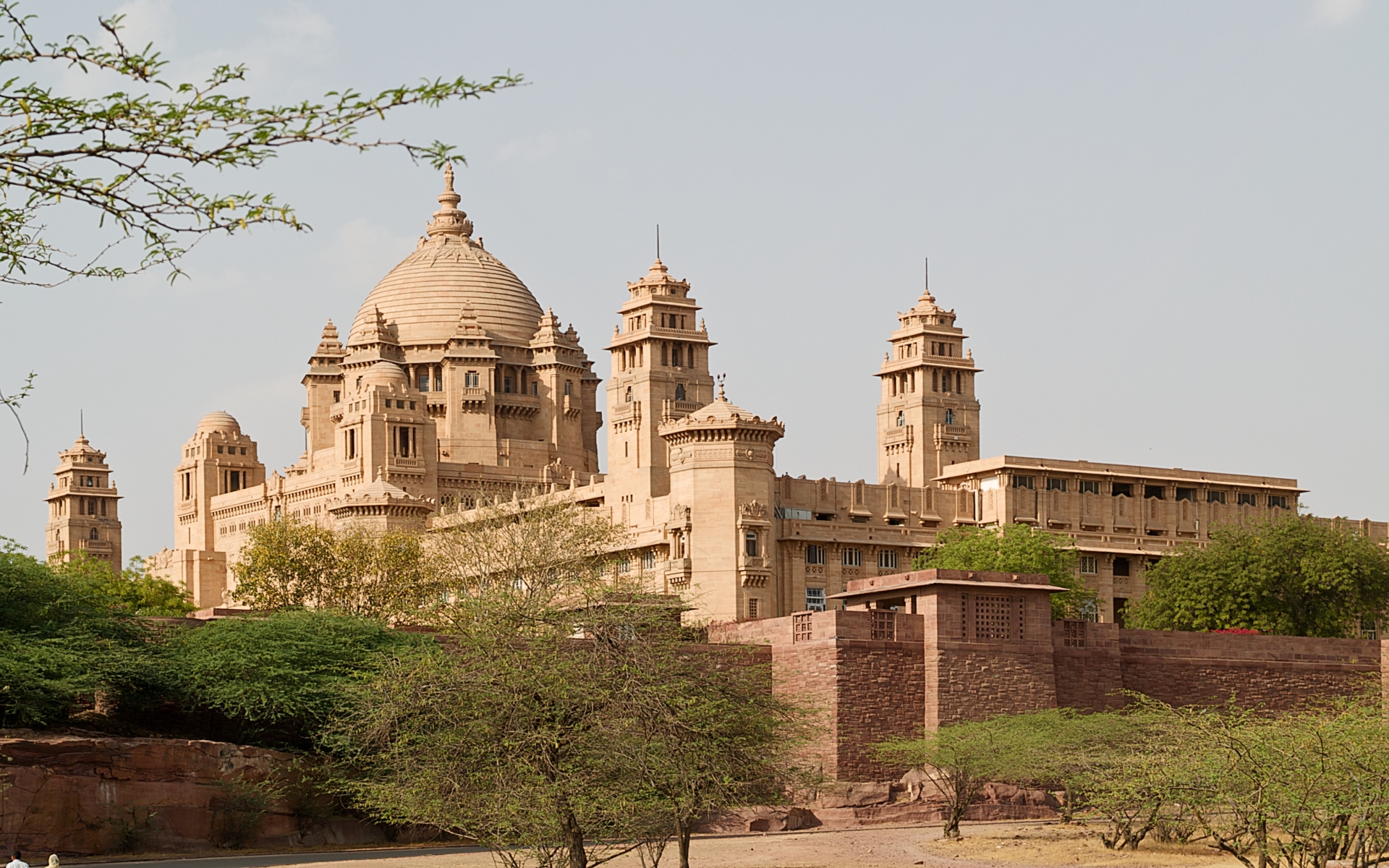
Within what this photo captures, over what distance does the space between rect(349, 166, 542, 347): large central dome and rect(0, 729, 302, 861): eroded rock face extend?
76.0 metres

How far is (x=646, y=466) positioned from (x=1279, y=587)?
102 feet

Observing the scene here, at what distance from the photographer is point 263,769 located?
47.6 metres

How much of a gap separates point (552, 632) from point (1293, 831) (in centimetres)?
1286

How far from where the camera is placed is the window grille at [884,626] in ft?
188

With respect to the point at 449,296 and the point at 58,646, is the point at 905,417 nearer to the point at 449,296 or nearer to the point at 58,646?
the point at 449,296

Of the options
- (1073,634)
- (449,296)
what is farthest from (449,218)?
(1073,634)

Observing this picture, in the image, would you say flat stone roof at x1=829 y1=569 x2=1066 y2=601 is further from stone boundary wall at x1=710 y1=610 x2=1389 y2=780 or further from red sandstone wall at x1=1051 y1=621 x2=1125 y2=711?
red sandstone wall at x1=1051 y1=621 x2=1125 y2=711

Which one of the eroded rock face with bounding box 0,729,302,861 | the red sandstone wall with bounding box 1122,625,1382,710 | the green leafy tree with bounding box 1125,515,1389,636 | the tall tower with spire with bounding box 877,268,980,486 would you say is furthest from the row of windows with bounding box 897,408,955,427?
the eroded rock face with bounding box 0,729,302,861

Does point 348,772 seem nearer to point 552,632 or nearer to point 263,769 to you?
point 263,769

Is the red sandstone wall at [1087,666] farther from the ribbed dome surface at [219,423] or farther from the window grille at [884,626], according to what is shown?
the ribbed dome surface at [219,423]

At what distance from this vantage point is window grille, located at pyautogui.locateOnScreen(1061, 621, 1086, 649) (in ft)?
197

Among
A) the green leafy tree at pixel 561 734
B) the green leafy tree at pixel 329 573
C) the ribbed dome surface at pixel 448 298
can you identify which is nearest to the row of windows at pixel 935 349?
the ribbed dome surface at pixel 448 298

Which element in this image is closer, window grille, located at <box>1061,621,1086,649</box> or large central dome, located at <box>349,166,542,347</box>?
window grille, located at <box>1061,621,1086,649</box>

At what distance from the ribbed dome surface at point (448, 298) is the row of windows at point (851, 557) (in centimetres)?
3780
